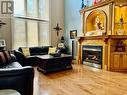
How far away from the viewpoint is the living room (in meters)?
3.96

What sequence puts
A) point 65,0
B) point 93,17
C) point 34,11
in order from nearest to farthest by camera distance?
point 93,17 < point 34,11 < point 65,0

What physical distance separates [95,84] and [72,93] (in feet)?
3.09

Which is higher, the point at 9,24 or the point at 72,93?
the point at 9,24

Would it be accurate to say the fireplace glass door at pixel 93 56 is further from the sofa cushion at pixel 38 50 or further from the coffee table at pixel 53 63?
the sofa cushion at pixel 38 50

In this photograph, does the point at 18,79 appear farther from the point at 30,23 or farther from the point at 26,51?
the point at 30,23

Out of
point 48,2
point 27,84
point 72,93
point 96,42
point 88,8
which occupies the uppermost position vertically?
point 48,2

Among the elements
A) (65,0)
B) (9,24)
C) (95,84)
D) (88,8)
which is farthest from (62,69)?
(65,0)

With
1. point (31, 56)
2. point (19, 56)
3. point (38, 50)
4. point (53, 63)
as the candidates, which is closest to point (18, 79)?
point (53, 63)

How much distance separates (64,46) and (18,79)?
21.3ft

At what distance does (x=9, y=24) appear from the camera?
787 cm

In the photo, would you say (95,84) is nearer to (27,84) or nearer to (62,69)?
(62,69)

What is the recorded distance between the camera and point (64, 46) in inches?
355

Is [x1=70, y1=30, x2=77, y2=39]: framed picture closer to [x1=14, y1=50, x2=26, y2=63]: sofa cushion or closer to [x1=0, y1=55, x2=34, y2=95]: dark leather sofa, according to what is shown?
[x1=14, y1=50, x2=26, y2=63]: sofa cushion

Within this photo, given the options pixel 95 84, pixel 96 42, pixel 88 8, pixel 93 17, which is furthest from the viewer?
pixel 93 17
